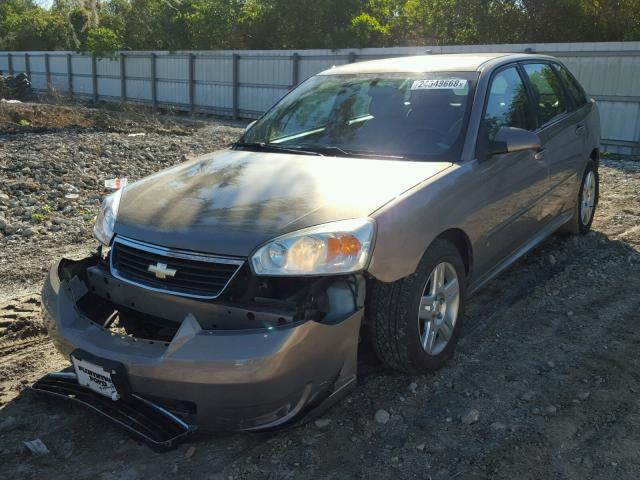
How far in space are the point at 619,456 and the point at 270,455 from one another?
156cm

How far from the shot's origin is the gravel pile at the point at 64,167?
6.16 meters

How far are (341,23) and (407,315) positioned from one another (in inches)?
920

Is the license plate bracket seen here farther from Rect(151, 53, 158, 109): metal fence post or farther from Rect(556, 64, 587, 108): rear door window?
Rect(151, 53, 158, 109): metal fence post

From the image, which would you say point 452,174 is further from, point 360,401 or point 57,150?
point 57,150

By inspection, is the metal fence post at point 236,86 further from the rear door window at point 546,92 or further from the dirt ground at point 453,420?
the dirt ground at point 453,420

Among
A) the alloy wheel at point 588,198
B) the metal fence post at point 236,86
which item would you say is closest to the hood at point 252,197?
the alloy wheel at point 588,198

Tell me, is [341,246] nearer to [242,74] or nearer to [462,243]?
[462,243]

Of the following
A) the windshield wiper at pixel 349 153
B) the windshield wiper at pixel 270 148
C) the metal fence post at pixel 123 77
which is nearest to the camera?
the windshield wiper at pixel 349 153

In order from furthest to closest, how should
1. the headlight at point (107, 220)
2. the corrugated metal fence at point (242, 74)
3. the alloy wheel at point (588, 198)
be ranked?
the corrugated metal fence at point (242, 74)
the alloy wheel at point (588, 198)
the headlight at point (107, 220)

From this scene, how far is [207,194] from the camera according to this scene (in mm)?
3387

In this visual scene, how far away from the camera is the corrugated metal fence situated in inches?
484

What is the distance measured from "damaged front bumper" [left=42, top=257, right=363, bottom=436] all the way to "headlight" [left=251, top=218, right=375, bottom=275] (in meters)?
0.20

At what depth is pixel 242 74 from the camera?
2092 cm

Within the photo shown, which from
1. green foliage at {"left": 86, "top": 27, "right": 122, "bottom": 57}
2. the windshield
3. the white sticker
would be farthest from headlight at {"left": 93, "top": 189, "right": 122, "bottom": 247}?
green foliage at {"left": 86, "top": 27, "right": 122, "bottom": 57}
